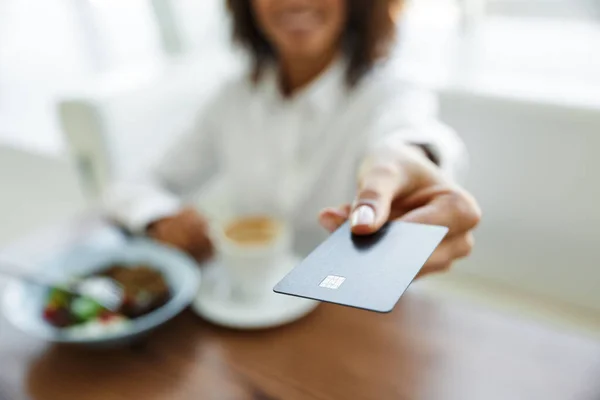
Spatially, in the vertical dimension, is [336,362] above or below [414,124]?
below

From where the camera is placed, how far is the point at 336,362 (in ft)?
1.97

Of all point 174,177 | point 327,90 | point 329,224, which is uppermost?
point 329,224

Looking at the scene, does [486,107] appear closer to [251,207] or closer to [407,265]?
[251,207]

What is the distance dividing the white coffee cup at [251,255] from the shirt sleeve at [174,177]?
0.60 feet

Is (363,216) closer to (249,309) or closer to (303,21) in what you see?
(249,309)

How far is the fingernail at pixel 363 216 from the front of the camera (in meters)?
0.40

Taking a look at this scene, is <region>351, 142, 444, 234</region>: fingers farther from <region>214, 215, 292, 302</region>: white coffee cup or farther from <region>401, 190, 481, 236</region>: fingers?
<region>214, 215, 292, 302</region>: white coffee cup

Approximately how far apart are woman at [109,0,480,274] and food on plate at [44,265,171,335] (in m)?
0.13

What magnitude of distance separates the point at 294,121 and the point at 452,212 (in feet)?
1.78

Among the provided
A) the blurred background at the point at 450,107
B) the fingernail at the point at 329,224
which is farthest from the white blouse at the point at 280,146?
the fingernail at the point at 329,224

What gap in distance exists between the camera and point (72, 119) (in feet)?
3.99

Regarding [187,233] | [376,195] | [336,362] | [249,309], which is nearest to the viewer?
[376,195]

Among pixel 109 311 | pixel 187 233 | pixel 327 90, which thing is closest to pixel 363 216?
pixel 109 311

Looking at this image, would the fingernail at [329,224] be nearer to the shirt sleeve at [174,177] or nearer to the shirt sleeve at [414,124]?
the shirt sleeve at [414,124]
